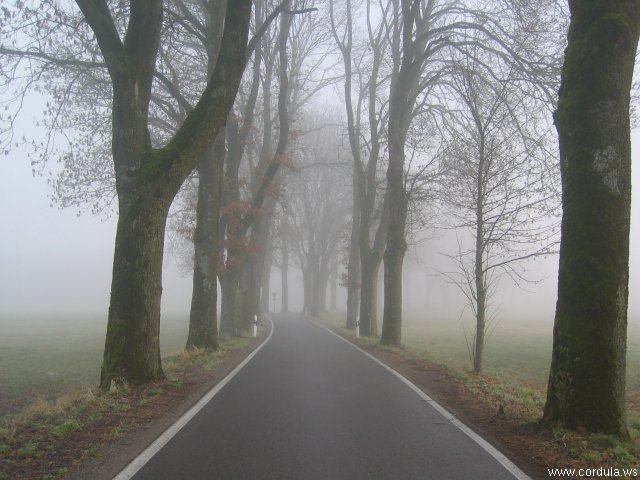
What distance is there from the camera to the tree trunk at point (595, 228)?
5551 millimetres

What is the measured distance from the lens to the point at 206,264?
1426cm

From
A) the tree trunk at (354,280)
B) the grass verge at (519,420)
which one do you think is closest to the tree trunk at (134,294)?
the grass verge at (519,420)

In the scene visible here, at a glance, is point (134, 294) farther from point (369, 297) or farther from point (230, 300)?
point (369, 297)

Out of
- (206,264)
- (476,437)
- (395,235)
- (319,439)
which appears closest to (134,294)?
(319,439)

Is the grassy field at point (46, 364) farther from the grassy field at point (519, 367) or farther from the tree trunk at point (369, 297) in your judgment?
the grassy field at point (519, 367)

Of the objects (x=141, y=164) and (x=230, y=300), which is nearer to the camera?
(x=141, y=164)

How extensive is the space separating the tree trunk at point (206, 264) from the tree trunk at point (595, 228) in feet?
32.9

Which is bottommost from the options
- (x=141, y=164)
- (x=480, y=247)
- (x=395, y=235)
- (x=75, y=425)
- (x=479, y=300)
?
(x=75, y=425)

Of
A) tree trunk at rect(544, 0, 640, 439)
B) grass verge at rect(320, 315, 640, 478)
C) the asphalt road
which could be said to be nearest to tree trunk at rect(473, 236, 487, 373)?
grass verge at rect(320, 315, 640, 478)

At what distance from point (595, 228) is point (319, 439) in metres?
3.91

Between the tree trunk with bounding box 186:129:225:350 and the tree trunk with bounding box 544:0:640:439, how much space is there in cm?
1002

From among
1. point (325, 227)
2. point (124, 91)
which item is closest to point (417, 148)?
point (124, 91)

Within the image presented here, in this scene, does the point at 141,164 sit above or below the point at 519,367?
above

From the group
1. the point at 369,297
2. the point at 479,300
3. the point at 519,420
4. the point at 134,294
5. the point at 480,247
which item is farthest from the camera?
the point at 369,297
